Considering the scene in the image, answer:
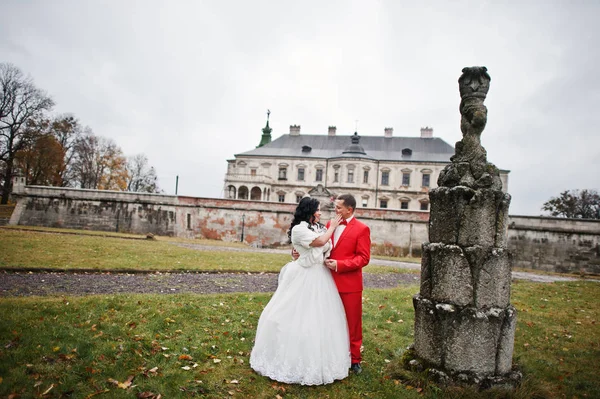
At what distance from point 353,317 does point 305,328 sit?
659 millimetres

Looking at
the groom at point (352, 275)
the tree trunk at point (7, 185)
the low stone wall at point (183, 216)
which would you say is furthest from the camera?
the tree trunk at point (7, 185)

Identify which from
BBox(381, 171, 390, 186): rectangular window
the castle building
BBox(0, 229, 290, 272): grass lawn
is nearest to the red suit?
BBox(0, 229, 290, 272): grass lawn

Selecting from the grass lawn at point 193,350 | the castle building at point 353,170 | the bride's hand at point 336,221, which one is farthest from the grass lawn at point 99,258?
the castle building at point 353,170

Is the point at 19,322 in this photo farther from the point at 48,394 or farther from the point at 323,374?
the point at 323,374

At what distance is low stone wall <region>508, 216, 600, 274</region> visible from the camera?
861 inches

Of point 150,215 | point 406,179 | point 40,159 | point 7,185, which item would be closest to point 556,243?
point 406,179

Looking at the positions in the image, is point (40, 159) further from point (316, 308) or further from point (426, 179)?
point (426, 179)

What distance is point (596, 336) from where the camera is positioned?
246 inches

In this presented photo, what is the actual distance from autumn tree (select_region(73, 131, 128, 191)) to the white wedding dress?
4981 cm

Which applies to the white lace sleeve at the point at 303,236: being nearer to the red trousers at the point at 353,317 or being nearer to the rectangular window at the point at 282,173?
the red trousers at the point at 353,317

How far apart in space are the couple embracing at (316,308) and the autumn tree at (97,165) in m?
49.8

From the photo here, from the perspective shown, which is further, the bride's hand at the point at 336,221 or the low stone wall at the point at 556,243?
the low stone wall at the point at 556,243

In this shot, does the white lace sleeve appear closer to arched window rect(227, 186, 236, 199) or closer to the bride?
the bride

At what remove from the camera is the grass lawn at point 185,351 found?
3.66 meters
